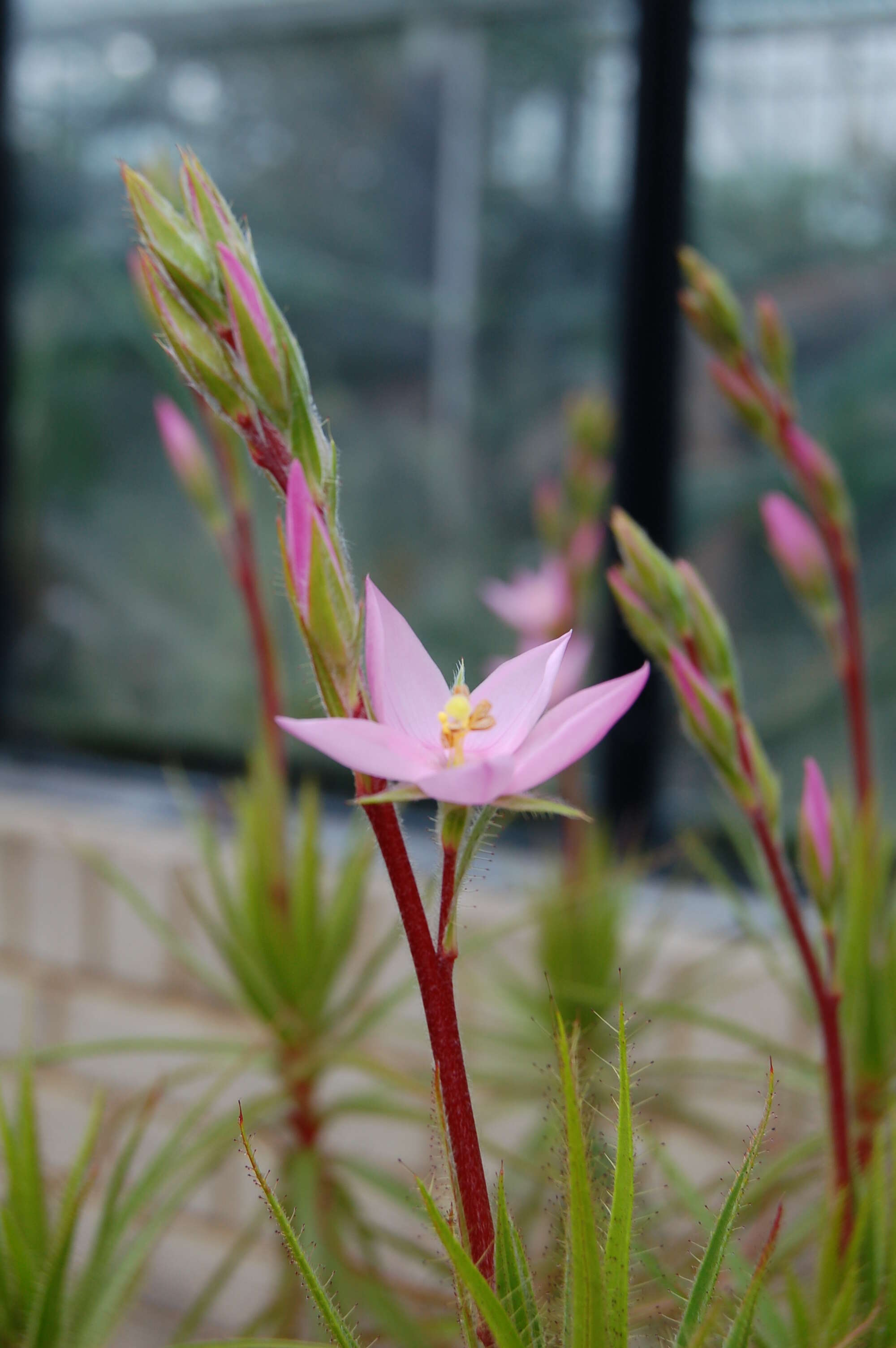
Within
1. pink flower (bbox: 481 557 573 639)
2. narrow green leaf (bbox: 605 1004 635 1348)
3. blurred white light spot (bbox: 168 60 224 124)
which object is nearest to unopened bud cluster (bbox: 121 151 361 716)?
narrow green leaf (bbox: 605 1004 635 1348)

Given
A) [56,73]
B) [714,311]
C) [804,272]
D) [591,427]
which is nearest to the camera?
[714,311]

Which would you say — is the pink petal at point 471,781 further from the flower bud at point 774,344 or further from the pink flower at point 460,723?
the flower bud at point 774,344

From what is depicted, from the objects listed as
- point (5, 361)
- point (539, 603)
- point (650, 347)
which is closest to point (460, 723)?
point (539, 603)

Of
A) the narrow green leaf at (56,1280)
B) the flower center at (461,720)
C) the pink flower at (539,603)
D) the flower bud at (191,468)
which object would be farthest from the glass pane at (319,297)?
the flower center at (461,720)

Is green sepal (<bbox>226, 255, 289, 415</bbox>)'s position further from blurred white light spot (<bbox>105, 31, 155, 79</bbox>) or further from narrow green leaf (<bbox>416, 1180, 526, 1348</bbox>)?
blurred white light spot (<bbox>105, 31, 155, 79</bbox>)

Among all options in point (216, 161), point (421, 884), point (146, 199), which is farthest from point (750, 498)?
point (146, 199)

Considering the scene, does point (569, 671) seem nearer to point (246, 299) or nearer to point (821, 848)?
point (821, 848)
